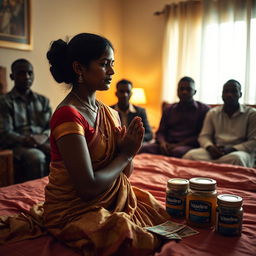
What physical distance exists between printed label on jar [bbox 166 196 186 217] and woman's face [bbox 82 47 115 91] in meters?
0.50

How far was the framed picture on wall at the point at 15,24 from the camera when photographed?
3043 mm

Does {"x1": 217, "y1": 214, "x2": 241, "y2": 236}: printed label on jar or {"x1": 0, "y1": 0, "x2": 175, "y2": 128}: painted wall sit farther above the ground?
{"x1": 0, "y1": 0, "x2": 175, "y2": 128}: painted wall

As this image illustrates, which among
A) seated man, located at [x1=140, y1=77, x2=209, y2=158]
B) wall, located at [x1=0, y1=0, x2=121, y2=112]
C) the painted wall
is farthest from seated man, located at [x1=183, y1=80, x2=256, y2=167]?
wall, located at [x1=0, y1=0, x2=121, y2=112]

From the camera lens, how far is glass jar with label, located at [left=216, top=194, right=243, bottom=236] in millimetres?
924

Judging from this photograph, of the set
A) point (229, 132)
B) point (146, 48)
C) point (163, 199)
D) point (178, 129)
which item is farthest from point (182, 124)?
point (163, 199)

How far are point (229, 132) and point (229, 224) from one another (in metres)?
2.09

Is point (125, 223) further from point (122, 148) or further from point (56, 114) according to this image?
point (56, 114)

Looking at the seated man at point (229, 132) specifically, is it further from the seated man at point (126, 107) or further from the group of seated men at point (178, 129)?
the seated man at point (126, 107)

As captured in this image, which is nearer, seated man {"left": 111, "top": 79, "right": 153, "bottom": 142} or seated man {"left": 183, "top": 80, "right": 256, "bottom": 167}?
seated man {"left": 183, "top": 80, "right": 256, "bottom": 167}

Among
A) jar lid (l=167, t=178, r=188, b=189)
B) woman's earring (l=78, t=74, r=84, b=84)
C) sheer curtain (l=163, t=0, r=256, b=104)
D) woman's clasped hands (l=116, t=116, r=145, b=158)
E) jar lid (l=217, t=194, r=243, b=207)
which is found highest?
sheer curtain (l=163, t=0, r=256, b=104)

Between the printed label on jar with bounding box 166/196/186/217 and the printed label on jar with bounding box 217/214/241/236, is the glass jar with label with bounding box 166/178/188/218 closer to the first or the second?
the printed label on jar with bounding box 166/196/186/217

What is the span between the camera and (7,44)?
3092mm

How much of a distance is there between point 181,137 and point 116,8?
254cm

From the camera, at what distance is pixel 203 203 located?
1.00 meters
